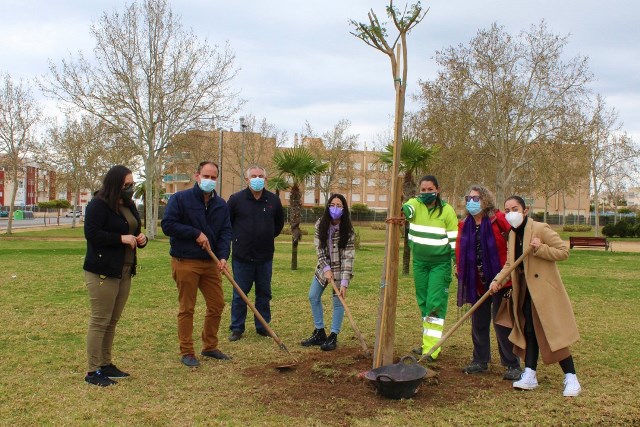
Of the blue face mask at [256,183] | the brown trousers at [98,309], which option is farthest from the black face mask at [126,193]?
the blue face mask at [256,183]

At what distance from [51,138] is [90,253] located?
43318mm

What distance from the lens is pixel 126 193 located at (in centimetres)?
532

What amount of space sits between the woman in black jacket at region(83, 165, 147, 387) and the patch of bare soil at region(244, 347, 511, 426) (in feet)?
4.52

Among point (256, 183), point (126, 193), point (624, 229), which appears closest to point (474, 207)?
point (256, 183)

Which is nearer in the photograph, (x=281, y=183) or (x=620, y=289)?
(x=620, y=289)

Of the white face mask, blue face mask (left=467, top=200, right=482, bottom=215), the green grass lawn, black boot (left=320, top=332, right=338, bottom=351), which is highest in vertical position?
blue face mask (left=467, top=200, right=482, bottom=215)

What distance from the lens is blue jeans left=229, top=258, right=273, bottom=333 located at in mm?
7172

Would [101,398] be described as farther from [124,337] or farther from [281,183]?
[281,183]

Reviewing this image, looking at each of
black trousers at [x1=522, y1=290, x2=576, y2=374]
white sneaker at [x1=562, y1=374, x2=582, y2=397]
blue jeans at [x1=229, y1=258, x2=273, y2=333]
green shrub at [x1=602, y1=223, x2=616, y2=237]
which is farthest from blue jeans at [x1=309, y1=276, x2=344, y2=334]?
green shrub at [x1=602, y1=223, x2=616, y2=237]

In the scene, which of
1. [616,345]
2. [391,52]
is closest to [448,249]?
[391,52]

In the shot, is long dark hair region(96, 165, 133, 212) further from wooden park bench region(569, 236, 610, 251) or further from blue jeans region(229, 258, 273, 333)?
wooden park bench region(569, 236, 610, 251)

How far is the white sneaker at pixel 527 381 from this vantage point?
16.8 ft

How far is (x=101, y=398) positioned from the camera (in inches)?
189

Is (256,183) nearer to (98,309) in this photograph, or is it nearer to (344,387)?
(98,309)
